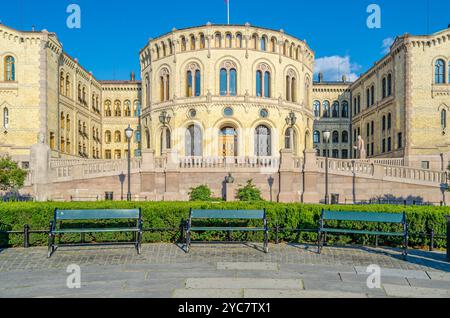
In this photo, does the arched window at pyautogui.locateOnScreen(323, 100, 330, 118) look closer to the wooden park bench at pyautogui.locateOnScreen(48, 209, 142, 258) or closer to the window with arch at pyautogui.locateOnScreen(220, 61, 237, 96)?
the window with arch at pyautogui.locateOnScreen(220, 61, 237, 96)

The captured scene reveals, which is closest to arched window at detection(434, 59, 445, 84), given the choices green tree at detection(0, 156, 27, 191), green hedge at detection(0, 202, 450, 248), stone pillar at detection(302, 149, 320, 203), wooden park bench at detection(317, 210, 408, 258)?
stone pillar at detection(302, 149, 320, 203)

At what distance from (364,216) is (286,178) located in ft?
42.4

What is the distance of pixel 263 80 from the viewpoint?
34.5 metres

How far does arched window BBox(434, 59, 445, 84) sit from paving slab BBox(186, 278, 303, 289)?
34.5 metres

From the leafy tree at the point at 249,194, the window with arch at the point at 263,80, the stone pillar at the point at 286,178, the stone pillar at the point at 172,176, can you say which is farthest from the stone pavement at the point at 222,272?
the window with arch at the point at 263,80

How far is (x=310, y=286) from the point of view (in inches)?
253

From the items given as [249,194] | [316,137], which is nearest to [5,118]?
[249,194]

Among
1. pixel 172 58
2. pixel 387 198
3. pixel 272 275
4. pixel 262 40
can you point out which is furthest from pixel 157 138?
pixel 272 275

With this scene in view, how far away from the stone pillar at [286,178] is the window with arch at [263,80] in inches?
536

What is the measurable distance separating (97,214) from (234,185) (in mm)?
14021

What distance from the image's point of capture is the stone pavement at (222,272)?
612 centimetres

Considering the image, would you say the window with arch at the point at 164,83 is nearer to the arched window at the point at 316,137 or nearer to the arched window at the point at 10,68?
the arched window at the point at 10,68

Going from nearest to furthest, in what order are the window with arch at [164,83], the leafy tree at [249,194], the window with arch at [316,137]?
the leafy tree at [249,194]
the window with arch at [164,83]
the window with arch at [316,137]
